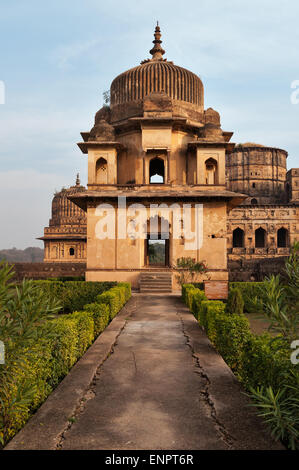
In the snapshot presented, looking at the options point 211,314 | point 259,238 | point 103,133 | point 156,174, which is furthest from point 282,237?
point 211,314

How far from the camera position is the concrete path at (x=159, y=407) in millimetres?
3404

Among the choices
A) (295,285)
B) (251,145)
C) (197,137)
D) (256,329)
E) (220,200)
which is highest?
(251,145)

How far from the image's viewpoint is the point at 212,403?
4344mm

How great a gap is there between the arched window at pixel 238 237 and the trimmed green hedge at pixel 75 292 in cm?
3154

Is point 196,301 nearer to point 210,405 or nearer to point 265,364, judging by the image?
point 210,405

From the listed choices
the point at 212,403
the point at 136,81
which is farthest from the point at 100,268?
the point at 212,403

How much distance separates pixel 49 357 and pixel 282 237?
42.6 metres

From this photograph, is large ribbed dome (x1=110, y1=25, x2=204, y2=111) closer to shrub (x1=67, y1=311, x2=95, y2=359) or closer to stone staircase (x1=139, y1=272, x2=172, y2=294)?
stone staircase (x1=139, y1=272, x2=172, y2=294)

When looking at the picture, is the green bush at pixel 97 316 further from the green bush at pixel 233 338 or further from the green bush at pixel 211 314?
the green bush at pixel 233 338

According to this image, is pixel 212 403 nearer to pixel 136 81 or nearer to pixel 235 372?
pixel 235 372

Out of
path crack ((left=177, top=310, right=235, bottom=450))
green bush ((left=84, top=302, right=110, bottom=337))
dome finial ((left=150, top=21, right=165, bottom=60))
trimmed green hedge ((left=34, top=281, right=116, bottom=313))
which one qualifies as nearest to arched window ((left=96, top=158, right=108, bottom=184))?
trimmed green hedge ((left=34, top=281, right=116, bottom=313))

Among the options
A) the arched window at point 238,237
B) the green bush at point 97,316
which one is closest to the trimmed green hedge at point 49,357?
the green bush at point 97,316

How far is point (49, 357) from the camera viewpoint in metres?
4.83
